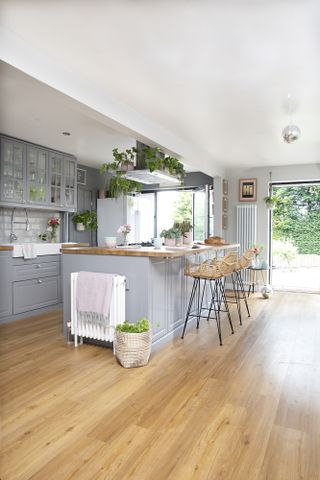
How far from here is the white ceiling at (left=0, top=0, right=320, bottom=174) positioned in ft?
6.64

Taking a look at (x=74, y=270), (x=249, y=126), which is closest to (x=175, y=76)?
(x=249, y=126)

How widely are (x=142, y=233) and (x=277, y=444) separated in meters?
5.85

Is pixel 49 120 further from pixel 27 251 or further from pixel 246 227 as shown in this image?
pixel 246 227

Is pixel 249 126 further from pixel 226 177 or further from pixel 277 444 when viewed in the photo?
pixel 277 444

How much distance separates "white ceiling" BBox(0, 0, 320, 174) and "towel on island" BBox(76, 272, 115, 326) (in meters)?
1.51

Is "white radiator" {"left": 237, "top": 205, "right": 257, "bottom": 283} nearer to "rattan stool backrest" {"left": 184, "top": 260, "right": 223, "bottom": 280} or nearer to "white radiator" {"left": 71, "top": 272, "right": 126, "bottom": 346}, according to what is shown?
"rattan stool backrest" {"left": 184, "top": 260, "right": 223, "bottom": 280}

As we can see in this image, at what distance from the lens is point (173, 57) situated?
100 inches

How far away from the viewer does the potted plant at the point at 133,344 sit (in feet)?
9.30

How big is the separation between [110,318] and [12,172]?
285 centimetres

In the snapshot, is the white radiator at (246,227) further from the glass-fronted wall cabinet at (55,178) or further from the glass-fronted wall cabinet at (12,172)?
the glass-fronted wall cabinet at (12,172)

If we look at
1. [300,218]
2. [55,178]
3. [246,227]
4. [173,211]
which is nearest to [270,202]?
[246,227]

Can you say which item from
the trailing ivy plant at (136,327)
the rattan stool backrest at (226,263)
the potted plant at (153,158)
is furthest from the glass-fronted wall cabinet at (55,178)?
the trailing ivy plant at (136,327)

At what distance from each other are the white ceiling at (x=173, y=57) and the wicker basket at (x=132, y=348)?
201 cm

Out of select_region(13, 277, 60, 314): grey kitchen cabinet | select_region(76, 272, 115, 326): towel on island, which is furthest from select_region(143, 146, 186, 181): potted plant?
select_region(13, 277, 60, 314): grey kitchen cabinet
